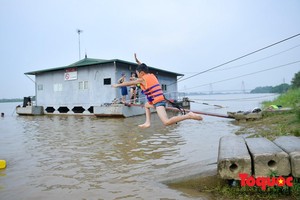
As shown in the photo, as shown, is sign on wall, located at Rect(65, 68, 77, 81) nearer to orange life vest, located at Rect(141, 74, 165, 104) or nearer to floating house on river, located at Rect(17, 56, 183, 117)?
floating house on river, located at Rect(17, 56, 183, 117)

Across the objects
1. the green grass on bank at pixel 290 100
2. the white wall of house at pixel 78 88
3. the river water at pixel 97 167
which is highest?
the white wall of house at pixel 78 88

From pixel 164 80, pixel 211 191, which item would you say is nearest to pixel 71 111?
pixel 164 80

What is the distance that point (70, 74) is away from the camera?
80.5 feet

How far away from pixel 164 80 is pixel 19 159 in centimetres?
2343

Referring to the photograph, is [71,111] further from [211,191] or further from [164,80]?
[211,191]

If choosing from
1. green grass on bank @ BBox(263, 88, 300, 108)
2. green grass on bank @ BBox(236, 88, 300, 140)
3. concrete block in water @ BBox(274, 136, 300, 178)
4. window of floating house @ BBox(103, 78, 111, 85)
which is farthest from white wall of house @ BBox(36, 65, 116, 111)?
concrete block in water @ BBox(274, 136, 300, 178)

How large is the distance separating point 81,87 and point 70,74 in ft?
6.19

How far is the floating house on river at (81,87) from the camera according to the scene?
851 inches

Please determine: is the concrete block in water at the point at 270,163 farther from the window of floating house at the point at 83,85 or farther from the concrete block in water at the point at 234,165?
the window of floating house at the point at 83,85

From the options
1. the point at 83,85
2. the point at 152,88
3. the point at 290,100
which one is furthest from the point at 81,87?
the point at 152,88

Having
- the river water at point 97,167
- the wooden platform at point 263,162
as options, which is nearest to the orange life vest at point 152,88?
the river water at point 97,167

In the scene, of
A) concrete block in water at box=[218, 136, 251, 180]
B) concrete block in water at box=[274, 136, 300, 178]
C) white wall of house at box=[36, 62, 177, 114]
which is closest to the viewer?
concrete block in water at box=[274, 136, 300, 178]

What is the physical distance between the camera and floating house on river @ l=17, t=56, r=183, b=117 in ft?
70.9

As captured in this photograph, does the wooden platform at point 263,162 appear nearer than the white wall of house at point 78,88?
Answer: Yes
